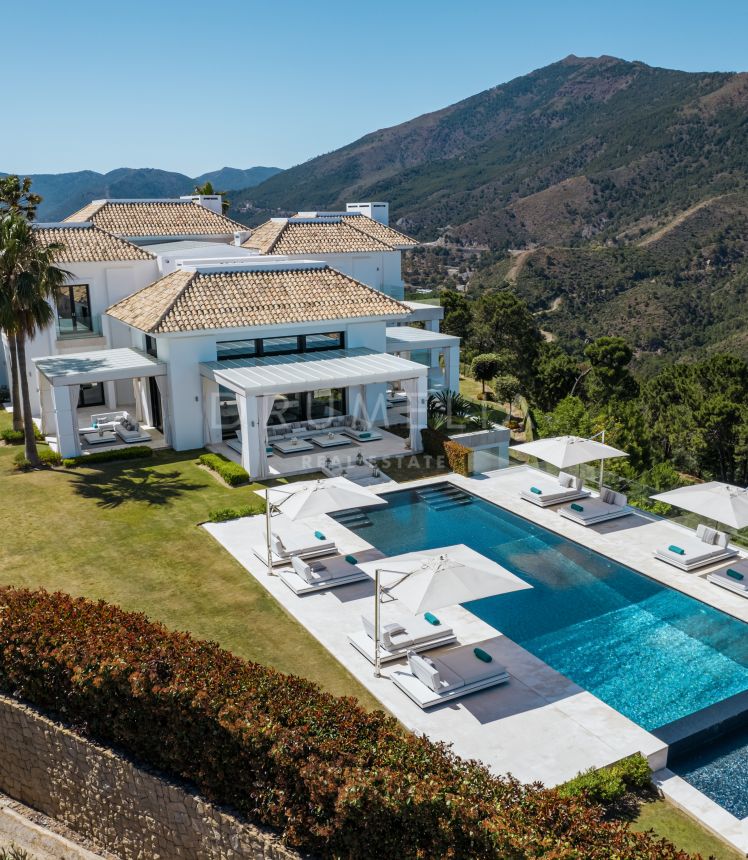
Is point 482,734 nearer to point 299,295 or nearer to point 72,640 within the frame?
point 72,640

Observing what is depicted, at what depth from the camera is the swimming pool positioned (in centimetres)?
1577

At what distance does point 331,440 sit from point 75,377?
945 cm

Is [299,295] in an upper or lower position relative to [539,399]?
upper

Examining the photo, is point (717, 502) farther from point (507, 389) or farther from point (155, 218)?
point (155, 218)

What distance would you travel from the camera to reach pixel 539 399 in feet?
162

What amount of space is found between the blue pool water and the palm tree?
23.1 meters

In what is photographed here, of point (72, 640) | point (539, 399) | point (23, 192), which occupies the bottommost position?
point (539, 399)

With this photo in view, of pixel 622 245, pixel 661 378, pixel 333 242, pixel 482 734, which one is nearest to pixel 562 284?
pixel 622 245

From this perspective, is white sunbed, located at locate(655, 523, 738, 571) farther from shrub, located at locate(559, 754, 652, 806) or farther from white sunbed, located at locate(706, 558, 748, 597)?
shrub, located at locate(559, 754, 652, 806)

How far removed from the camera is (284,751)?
10797 millimetres

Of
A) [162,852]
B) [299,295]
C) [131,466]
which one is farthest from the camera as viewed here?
[299,295]

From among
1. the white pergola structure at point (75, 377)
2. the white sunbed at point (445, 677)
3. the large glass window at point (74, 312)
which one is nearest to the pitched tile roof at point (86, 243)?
the large glass window at point (74, 312)

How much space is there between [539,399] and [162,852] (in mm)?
40190

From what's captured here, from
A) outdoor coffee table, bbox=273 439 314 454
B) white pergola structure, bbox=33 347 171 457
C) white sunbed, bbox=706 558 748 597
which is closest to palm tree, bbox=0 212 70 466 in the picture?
white pergola structure, bbox=33 347 171 457
